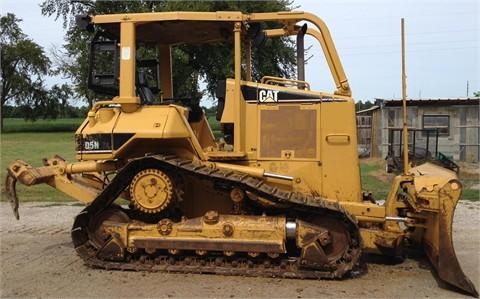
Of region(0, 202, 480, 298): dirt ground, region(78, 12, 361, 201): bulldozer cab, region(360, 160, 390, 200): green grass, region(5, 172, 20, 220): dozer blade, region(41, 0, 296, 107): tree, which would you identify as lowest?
region(0, 202, 480, 298): dirt ground

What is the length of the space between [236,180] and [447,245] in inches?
92.3

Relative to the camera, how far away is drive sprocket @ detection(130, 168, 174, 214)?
6.46 meters

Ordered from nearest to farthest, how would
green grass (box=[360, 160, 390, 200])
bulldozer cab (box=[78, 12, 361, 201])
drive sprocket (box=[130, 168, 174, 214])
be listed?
1. drive sprocket (box=[130, 168, 174, 214])
2. bulldozer cab (box=[78, 12, 361, 201])
3. green grass (box=[360, 160, 390, 200])

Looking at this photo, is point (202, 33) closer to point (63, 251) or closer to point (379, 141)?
point (63, 251)

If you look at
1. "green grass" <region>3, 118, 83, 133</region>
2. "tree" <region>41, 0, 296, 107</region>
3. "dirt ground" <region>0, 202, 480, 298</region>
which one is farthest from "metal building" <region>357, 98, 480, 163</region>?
"green grass" <region>3, 118, 83, 133</region>

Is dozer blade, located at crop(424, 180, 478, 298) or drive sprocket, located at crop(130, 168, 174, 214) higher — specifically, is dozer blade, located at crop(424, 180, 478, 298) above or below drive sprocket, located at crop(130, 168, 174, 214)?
below

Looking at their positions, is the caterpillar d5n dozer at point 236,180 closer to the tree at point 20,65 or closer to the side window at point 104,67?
the side window at point 104,67

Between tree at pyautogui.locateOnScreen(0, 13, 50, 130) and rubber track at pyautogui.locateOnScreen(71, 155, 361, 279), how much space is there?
180 feet

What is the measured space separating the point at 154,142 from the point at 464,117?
64.3 ft

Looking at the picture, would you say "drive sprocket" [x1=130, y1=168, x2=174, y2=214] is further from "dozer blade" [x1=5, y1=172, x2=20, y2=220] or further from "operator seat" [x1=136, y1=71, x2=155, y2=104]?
"dozer blade" [x1=5, y1=172, x2=20, y2=220]

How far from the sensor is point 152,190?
6488 mm

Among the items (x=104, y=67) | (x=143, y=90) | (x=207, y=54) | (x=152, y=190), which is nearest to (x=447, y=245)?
(x=152, y=190)

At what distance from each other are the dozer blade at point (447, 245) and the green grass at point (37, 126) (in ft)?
174

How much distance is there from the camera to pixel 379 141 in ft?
83.8
